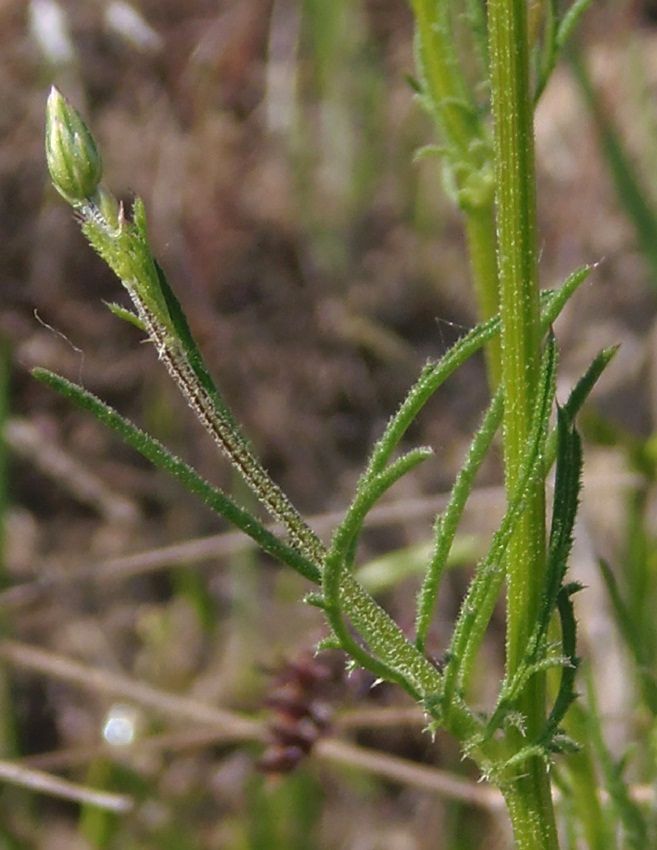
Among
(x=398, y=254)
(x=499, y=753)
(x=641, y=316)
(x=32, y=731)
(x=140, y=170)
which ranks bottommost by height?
(x=499, y=753)

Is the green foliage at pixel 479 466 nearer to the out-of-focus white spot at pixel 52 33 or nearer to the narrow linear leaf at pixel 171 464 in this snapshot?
the narrow linear leaf at pixel 171 464

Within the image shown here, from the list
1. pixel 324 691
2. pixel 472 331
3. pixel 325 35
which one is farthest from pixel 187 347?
pixel 325 35

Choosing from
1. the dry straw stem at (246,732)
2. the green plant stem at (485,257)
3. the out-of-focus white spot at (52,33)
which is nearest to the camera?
the green plant stem at (485,257)

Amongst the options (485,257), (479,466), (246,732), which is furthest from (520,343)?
(246,732)

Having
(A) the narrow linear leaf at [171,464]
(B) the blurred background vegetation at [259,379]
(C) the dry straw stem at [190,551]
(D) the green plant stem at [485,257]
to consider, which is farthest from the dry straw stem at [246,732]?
(A) the narrow linear leaf at [171,464]

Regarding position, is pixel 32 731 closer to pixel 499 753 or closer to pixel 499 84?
pixel 499 753
